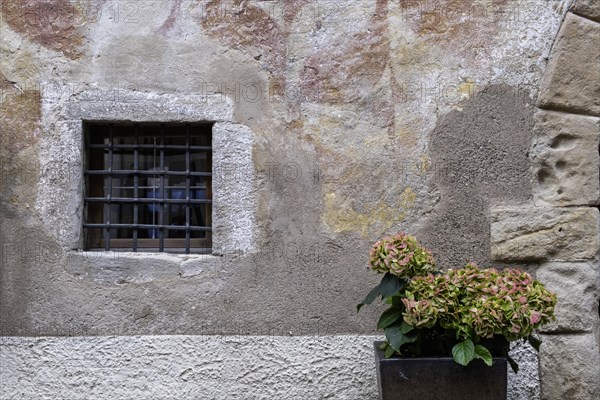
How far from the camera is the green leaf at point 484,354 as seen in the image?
8.82ft

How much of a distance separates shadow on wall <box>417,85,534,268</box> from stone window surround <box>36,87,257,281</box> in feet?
2.73

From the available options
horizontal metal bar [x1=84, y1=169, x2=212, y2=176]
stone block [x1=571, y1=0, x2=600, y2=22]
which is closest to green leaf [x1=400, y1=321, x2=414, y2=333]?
horizontal metal bar [x1=84, y1=169, x2=212, y2=176]

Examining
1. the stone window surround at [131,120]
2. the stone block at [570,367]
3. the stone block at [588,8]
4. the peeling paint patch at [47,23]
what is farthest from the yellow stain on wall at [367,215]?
the peeling paint patch at [47,23]

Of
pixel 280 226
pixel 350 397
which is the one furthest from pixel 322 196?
pixel 350 397

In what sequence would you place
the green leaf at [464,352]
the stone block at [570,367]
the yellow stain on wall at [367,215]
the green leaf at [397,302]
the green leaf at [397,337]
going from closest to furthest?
the green leaf at [464,352] → the green leaf at [397,337] → the green leaf at [397,302] → the stone block at [570,367] → the yellow stain on wall at [367,215]

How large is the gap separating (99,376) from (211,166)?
1055 millimetres

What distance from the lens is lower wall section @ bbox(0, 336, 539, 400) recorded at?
3.21 meters

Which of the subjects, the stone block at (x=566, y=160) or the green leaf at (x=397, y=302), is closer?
the green leaf at (x=397, y=302)

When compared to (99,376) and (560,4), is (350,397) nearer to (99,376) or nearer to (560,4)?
(99,376)

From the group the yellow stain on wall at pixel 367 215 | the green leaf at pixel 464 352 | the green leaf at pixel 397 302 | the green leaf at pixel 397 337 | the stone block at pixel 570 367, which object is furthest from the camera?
the yellow stain on wall at pixel 367 215

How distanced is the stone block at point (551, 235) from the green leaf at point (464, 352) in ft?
2.18

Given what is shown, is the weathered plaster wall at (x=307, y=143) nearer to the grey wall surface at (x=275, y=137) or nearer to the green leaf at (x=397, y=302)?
the grey wall surface at (x=275, y=137)

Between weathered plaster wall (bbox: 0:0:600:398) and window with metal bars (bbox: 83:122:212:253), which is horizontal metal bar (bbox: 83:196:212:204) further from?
weathered plaster wall (bbox: 0:0:600:398)

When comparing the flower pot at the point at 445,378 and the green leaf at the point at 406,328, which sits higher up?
the green leaf at the point at 406,328
